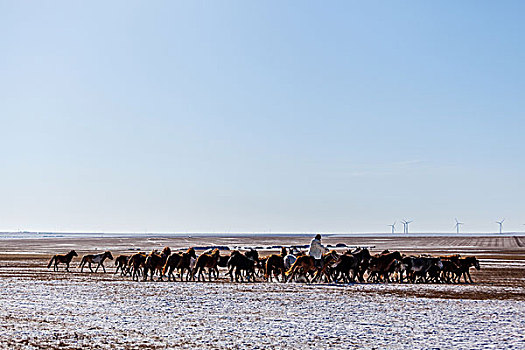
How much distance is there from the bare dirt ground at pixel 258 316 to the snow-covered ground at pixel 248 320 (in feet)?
0.08

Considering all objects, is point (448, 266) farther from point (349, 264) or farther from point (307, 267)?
point (307, 267)

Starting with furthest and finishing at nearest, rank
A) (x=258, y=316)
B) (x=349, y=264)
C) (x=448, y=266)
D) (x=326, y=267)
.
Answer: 1. (x=448, y=266)
2. (x=349, y=264)
3. (x=326, y=267)
4. (x=258, y=316)

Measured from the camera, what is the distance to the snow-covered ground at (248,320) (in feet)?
41.8

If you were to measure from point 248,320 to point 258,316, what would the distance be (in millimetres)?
714

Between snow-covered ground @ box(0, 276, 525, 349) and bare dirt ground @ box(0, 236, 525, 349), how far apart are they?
0.08 ft

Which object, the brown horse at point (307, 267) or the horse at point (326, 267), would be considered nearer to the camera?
the brown horse at point (307, 267)

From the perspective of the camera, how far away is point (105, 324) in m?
15.0

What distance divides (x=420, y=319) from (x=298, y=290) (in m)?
8.10

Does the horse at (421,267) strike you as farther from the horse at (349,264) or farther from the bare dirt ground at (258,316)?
the bare dirt ground at (258,316)

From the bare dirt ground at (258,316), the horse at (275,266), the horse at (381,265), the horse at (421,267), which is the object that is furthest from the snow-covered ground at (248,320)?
the horse at (421,267)

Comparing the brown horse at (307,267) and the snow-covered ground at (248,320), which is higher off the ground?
the brown horse at (307,267)

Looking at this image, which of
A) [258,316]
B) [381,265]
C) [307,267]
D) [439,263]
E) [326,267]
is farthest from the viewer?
[439,263]

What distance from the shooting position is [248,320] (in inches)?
617

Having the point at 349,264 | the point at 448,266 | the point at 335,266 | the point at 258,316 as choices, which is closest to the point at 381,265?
the point at 349,264
